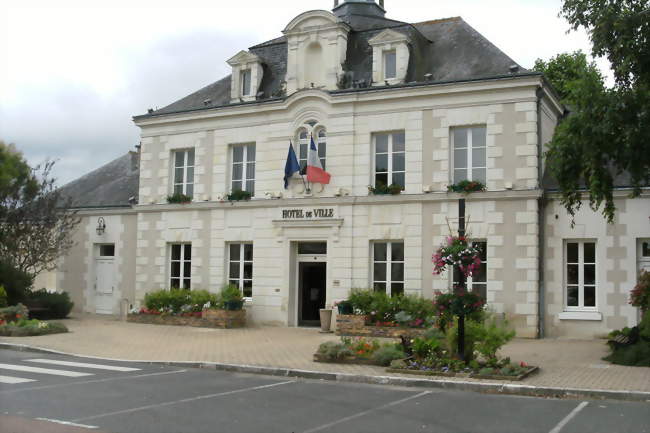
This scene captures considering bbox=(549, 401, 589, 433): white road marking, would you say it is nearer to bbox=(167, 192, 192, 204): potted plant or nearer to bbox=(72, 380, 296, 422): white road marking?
bbox=(72, 380, 296, 422): white road marking

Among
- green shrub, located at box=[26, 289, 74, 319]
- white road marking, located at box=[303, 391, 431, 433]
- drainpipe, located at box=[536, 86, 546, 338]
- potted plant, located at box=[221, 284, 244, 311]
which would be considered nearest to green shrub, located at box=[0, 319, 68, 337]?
green shrub, located at box=[26, 289, 74, 319]

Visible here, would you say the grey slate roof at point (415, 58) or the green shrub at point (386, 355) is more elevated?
the grey slate roof at point (415, 58)

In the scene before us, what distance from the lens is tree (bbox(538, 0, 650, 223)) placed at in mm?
12898

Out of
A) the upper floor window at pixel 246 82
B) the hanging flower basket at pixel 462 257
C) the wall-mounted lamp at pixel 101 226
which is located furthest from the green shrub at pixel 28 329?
the hanging flower basket at pixel 462 257

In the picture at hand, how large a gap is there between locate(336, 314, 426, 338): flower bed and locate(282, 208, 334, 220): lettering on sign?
3.18 metres

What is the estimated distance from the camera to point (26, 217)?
73.5ft

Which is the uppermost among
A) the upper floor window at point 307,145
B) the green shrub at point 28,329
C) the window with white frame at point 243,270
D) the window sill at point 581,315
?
the upper floor window at point 307,145

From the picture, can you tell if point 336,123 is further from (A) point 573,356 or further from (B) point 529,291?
(A) point 573,356

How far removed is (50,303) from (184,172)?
5704 mm

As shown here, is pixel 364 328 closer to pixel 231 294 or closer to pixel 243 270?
pixel 231 294

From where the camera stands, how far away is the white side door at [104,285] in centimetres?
2416

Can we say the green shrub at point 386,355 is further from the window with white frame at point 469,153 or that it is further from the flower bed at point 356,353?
the window with white frame at point 469,153

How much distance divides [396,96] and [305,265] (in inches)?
217

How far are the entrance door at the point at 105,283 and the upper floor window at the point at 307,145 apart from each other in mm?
7875
